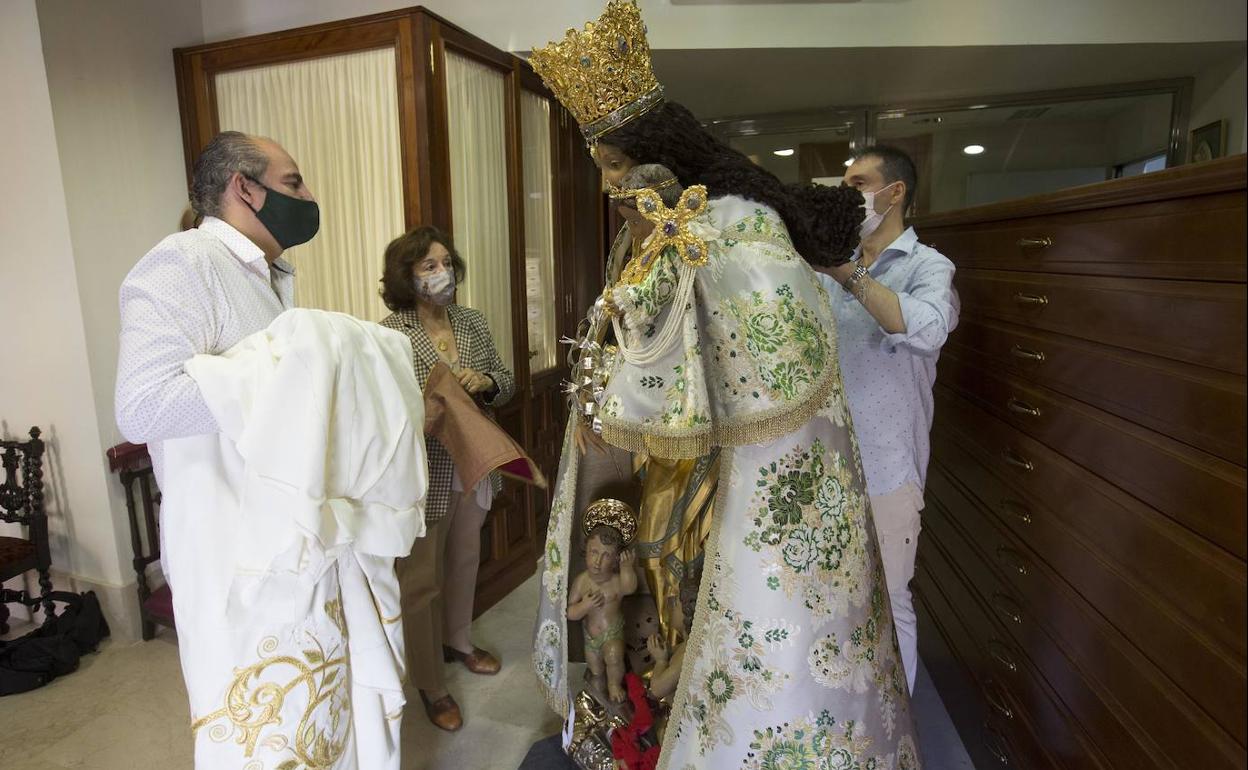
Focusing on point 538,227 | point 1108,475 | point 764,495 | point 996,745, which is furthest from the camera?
point 538,227

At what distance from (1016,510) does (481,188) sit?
85.2 inches

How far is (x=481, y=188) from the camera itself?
2.86 metres

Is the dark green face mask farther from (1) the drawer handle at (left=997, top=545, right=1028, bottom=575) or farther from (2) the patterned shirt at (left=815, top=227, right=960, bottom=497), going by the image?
(1) the drawer handle at (left=997, top=545, right=1028, bottom=575)

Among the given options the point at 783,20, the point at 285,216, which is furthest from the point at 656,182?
the point at 783,20

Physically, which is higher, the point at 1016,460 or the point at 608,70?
the point at 608,70

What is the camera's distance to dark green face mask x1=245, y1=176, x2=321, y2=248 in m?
1.51

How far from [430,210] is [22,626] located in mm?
2327

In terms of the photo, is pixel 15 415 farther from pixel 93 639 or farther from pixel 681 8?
pixel 681 8

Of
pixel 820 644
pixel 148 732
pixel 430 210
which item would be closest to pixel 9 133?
pixel 430 210

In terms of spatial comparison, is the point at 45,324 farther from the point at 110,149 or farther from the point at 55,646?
the point at 55,646

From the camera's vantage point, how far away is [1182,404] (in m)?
1.04

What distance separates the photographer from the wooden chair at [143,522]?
267 centimetres

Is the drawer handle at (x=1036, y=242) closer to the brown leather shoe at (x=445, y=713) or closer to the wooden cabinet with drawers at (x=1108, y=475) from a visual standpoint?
the wooden cabinet with drawers at (x=1108, y=475)

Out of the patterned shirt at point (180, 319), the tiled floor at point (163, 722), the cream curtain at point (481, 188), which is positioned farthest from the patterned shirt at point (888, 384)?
the cream curtain at point (481, 188)
